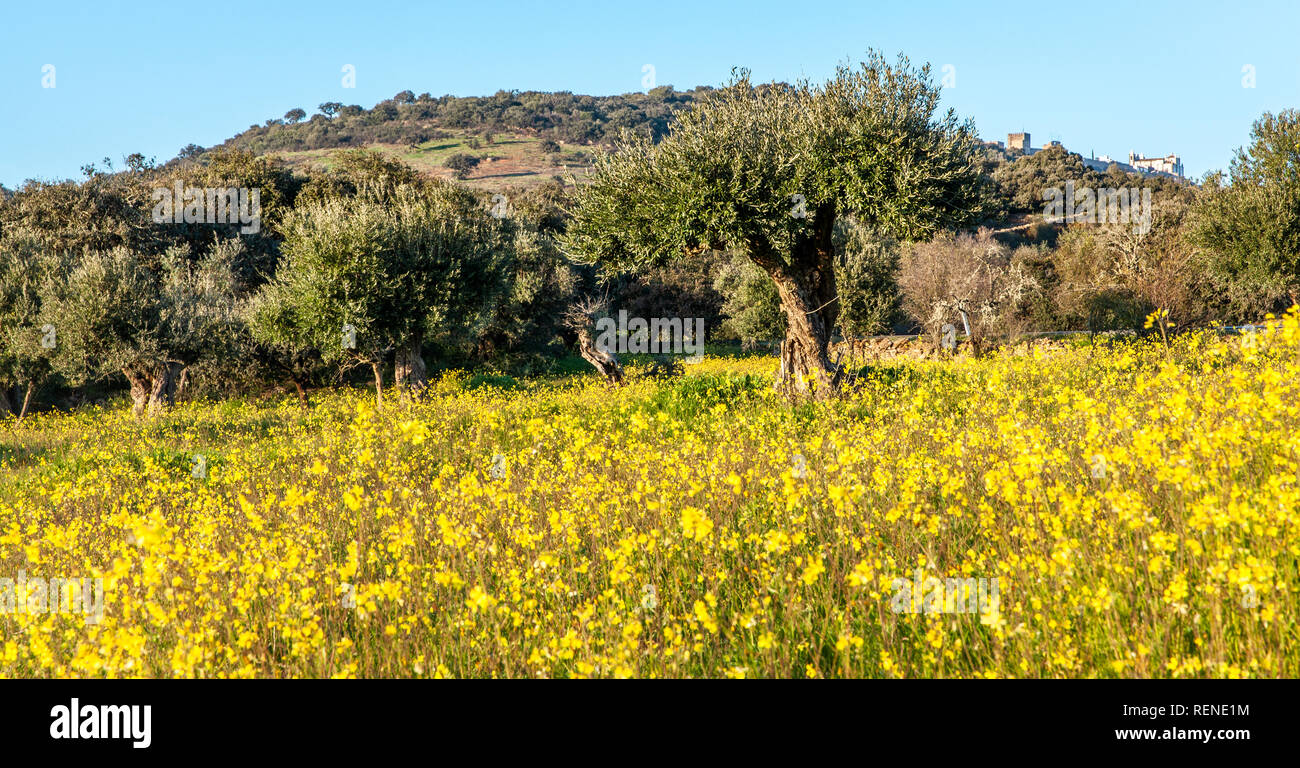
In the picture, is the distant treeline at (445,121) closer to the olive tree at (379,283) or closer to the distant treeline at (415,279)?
the distant treeline at (415,279)

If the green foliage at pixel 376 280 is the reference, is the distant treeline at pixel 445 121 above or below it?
above

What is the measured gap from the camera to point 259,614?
198 inches

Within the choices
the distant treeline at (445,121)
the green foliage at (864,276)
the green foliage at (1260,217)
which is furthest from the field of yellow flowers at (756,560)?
the distant treeline at (445,121)

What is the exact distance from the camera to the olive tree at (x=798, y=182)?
1424 cm

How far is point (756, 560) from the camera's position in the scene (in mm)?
5055

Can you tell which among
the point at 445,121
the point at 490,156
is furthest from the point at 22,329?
the point at 445,121

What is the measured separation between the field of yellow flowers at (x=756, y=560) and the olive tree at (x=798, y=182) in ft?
19.0

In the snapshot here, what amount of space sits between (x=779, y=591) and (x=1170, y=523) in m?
2.61

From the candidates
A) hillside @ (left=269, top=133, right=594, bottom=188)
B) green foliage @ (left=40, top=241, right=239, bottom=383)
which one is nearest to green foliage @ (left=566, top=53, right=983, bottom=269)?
green foliage @ (left=40, top=241, right=239, bottom=383)

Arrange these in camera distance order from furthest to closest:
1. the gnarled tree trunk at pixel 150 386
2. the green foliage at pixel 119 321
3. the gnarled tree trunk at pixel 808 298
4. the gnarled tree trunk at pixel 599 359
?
1. the gnarled tree trunk at pixel 599 359
2. the gnarled tree trunk at pixel 150 386
3. the green foliage at pixel 119 321
4. the gnarled tree trunk at pixel 808 298

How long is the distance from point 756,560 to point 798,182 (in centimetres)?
1111

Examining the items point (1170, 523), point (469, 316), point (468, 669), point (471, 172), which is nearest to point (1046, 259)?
point (469, 316)

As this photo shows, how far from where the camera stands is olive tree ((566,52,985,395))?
1424 centimetres

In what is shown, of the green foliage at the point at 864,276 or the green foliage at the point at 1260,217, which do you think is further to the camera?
the green foliage at the point at 864,276
